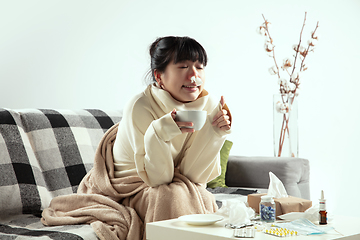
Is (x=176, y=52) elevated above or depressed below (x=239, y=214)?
above

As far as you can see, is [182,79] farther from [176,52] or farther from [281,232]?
[281,232]

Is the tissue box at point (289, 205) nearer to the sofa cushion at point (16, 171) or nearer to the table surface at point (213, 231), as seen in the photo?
the table surface at point (213, 231)

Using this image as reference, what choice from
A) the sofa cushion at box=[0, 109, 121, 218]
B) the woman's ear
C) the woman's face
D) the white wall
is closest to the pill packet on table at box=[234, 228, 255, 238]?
the woman's face

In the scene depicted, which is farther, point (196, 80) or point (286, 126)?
point (286, 126)

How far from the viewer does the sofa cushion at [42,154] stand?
1.53m

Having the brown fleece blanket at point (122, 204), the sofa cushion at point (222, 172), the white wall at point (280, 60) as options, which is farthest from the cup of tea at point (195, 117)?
the white wall at point (280, 60)

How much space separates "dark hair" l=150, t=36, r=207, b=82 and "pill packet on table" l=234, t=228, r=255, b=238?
680 millimetres

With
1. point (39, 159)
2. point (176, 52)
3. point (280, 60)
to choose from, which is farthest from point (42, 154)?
point (280, 60)

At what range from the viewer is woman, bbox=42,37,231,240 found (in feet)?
4.09

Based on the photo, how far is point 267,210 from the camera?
3.29 feet

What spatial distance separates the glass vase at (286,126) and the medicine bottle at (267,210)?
1.55 meters

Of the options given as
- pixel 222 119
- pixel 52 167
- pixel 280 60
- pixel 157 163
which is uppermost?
pixel 280 60

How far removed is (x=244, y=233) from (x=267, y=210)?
0.58 feet

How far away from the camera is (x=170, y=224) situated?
0.97 m
